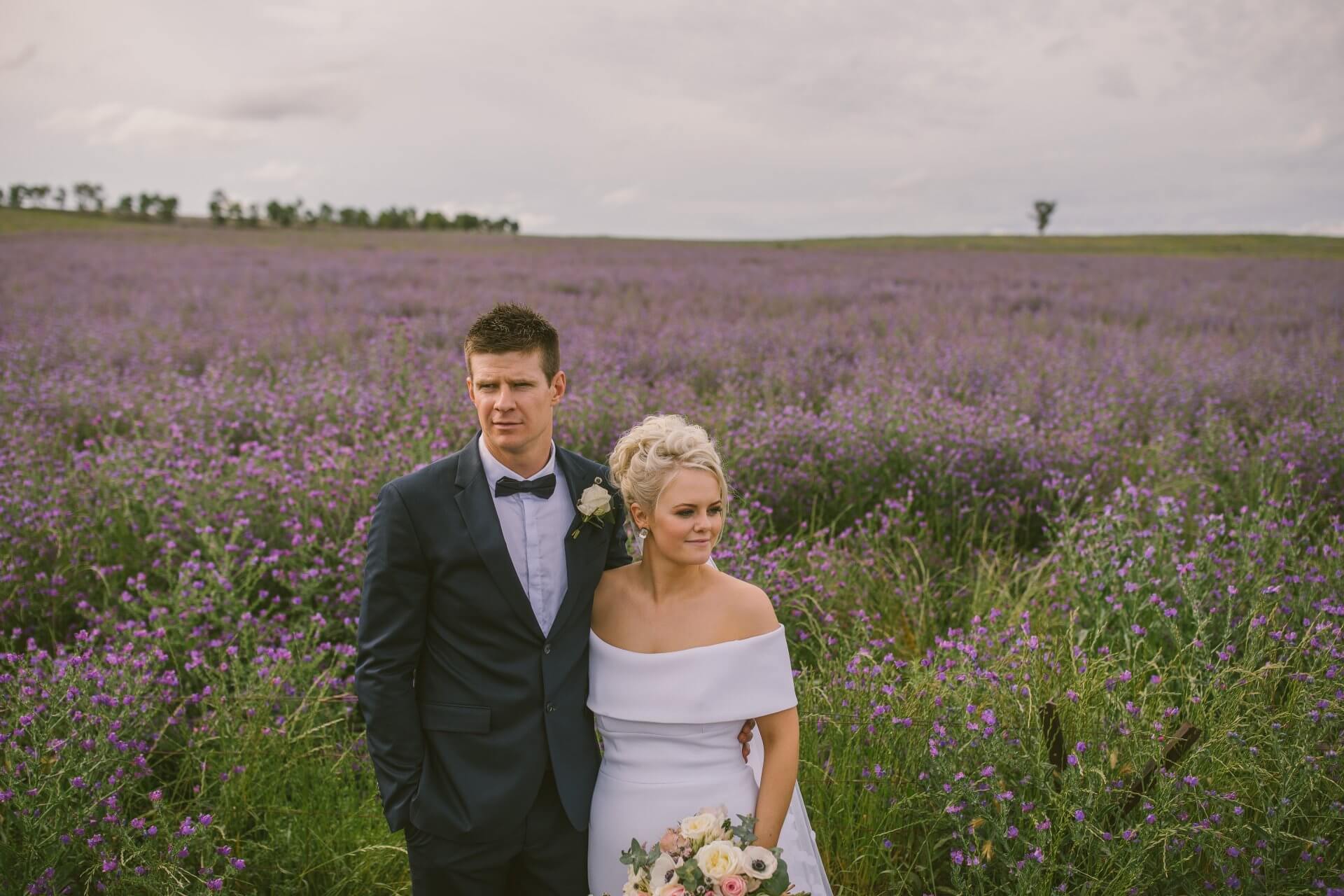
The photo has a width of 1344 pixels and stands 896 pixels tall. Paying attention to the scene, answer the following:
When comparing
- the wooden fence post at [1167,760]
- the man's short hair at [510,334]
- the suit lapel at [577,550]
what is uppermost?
the man's short hair at [510,334]

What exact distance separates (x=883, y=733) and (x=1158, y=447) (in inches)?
149

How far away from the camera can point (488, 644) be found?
1.95 meters

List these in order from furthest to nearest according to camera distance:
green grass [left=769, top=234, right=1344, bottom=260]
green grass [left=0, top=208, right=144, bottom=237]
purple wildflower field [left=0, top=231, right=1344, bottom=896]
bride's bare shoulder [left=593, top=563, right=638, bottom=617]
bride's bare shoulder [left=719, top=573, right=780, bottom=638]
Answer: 1. green grass [left=769, top=234, right=1344, bottom=260]
2. green grass [left=0, top=208, right=144, bottom=237]
3. purple wildflower field [left=0, top=231, right=1344, bottom=896]
4. bride's bare shoulder [left=593, top=563, right=638, bottom=617]
5. bride's bare shoulder [left=719, top=573, right=780, bottom=638]

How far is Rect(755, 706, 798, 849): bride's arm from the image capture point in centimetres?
189

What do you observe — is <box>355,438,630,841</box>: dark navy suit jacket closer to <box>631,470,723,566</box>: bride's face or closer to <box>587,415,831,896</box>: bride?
<box>587,415,831,896</box>: bride

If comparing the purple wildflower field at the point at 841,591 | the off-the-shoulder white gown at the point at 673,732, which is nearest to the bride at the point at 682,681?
the off-the-shoulder white gown at the point at 673,732

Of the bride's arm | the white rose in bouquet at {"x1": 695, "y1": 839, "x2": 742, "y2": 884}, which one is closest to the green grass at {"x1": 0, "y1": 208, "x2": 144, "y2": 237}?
the bride's arm

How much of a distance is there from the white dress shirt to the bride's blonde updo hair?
8.4 inches

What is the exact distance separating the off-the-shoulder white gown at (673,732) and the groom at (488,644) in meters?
0.05

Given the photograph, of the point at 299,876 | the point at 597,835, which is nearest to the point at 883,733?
the point at 597,835

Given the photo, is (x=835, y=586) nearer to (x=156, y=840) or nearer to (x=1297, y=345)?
(x=156, y=840)

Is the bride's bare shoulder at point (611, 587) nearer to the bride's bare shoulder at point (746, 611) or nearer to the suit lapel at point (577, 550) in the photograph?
the suit lapel at point (577, 550)

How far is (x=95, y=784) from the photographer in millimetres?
2320

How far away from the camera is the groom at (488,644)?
1887 mm
